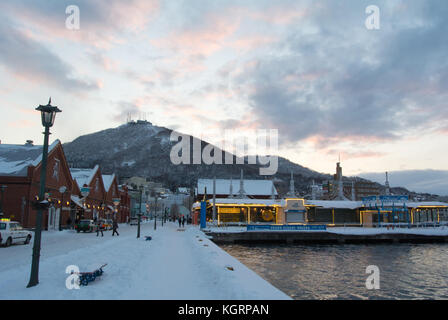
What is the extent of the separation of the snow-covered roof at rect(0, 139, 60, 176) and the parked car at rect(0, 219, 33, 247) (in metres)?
18.1

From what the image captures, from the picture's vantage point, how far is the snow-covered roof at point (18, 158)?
4062 cm

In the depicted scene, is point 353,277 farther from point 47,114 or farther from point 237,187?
point 237,187

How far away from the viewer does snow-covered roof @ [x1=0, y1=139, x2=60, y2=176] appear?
40.6 m

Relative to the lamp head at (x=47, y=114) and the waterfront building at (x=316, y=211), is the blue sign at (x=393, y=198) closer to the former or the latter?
the waterfront building at (x=316, y=211)

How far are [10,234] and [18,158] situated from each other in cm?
2475

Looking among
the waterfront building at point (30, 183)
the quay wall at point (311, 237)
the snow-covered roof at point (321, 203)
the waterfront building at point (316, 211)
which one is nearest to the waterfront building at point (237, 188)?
the waterfront building at point (316, 211)

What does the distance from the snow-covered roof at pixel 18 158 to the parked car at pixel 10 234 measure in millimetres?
18147

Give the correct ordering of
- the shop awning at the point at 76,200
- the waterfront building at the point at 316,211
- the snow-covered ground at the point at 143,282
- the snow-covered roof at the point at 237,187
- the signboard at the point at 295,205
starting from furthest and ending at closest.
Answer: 1. the snow-covered roof at the point at 237,187
2. the waterfront building at the point at 316,211
3. the signboard at the point at 295,205
4. the shop awning at the point at 76,200
5. the snow-covered ground at the point at 143,282

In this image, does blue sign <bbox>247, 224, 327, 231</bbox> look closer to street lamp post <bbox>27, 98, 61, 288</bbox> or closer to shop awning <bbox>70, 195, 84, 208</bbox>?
shop awning <bbox>70, 195, 84, 208</bbox>

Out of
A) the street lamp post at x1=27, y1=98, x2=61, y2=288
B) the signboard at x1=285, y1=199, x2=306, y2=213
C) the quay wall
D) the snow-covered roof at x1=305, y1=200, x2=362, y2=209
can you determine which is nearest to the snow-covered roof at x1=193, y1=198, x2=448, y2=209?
the snow-covered roof at x1=305, y1=200, x2=362, y2=209

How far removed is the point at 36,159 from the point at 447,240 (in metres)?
60.3

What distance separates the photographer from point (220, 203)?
60594 millimetres
